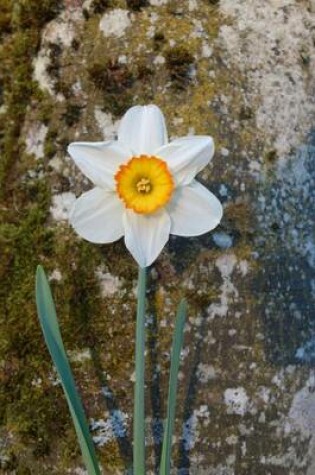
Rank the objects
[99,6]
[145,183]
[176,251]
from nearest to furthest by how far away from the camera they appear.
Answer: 1. [145,183]
2. [176,251]
3. [99,6]

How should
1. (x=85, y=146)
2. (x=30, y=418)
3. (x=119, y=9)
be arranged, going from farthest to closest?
(x=119, y=9) → (x=30, y=418) → (x=85, y=146)

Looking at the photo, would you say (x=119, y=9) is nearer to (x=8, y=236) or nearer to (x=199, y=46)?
(x=199, y=46)

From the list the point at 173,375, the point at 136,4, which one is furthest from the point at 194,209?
the point at 136,4

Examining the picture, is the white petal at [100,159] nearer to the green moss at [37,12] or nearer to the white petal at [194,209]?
the white petal at [194,209]

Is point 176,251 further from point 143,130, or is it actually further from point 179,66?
point 179,66

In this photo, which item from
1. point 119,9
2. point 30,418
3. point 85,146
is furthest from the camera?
point 119,9

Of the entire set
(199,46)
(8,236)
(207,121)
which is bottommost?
(8,236)

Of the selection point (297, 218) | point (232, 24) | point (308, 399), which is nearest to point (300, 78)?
point (232, 24)
